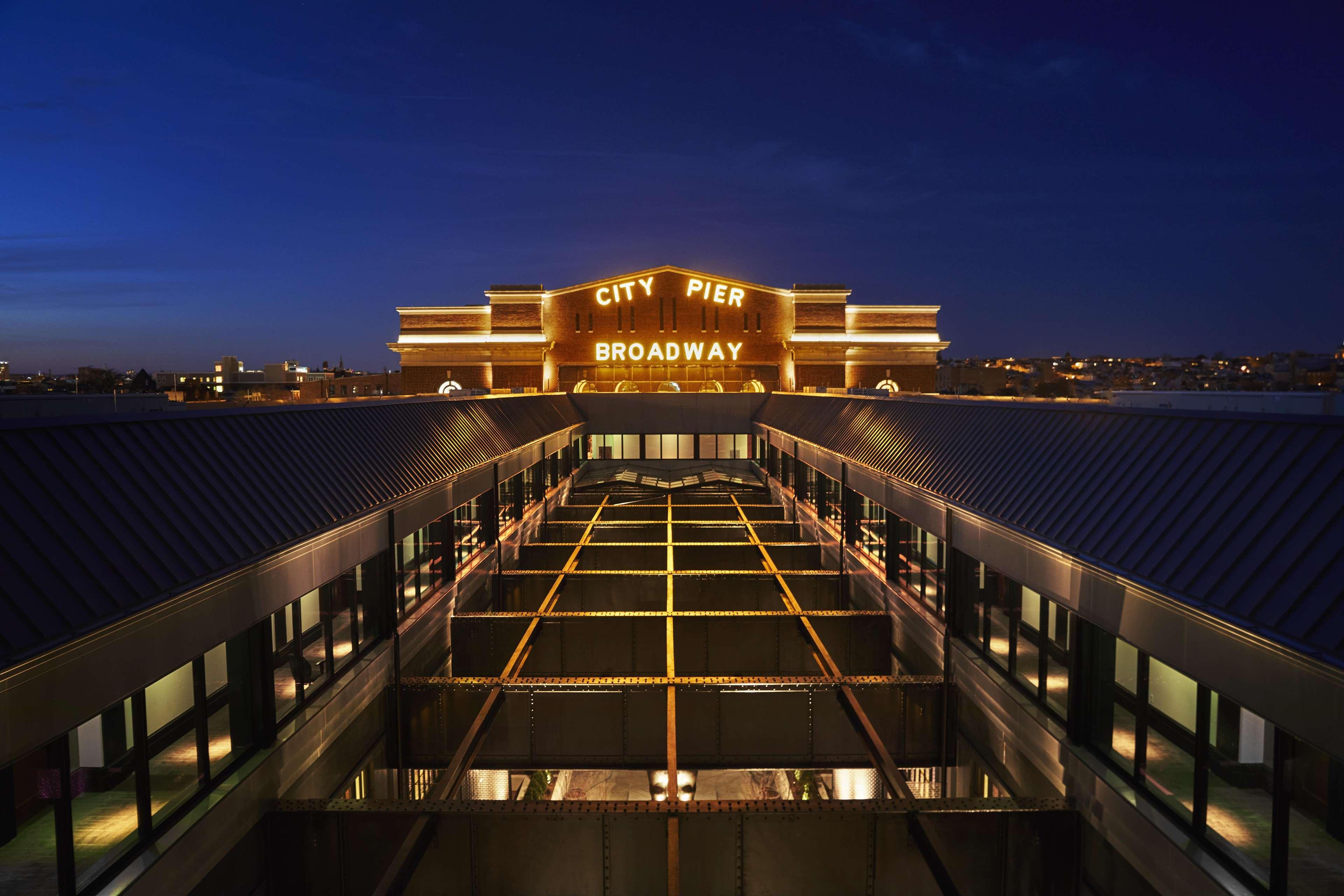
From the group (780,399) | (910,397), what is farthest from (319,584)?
(780,399)

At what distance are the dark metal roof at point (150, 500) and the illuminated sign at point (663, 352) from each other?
55.8 m

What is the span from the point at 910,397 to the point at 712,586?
10.4 m

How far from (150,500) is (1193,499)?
13610 millimetres

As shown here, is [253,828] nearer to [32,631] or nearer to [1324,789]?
[32,631]

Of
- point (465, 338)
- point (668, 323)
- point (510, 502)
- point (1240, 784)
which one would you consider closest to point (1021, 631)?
point (1240, 784)

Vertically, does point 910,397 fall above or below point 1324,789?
above

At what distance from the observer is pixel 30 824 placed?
8.34 metres

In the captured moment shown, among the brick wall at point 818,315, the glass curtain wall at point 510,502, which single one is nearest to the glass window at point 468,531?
the glass curtain wall at point 510,502

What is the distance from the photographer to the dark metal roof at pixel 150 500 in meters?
7.79

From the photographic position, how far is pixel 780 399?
49625 millimetres

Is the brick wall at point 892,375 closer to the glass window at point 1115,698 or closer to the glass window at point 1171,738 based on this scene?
the glass window at point 1115,698

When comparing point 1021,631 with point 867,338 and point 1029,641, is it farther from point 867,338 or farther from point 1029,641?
point 867,338

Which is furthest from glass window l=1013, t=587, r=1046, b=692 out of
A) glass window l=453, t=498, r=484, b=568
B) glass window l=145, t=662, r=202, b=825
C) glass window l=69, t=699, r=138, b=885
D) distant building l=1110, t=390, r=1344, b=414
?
glass window l=453, t=498, r=484, b=568

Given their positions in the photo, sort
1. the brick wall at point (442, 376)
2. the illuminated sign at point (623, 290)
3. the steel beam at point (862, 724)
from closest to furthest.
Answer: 1. the steel beam at point (862, 724)
2. the illuminated sign at point (623, 290)
3. the brick wall at point (442, 376)
